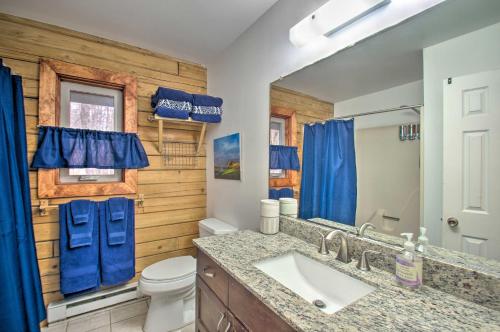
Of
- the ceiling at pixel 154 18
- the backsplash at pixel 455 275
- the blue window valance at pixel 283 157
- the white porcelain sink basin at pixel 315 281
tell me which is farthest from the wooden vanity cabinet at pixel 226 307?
the ceiling at pixel 154 18

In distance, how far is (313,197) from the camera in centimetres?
136

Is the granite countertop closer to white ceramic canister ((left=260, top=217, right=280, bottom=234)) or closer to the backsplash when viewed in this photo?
the backsplash

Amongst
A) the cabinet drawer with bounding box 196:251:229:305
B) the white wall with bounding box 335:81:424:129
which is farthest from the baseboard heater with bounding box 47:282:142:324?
the white wall with bounding box 335:81:424:129

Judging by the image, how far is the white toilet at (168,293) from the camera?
1.62 meters

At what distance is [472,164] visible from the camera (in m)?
0.77

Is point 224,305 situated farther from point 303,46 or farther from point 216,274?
point 303,46

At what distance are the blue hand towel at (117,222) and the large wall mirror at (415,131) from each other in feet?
5.17

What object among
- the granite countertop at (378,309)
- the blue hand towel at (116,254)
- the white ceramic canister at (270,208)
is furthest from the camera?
the blue hand towel at (116,254)

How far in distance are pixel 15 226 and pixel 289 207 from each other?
1.76 meters

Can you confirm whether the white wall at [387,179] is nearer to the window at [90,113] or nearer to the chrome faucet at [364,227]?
the chrome faucet at [364,227]

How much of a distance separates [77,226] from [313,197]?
180 cm

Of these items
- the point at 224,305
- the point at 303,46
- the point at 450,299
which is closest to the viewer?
the point at 450,299

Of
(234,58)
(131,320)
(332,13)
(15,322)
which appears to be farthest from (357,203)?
(15,322)

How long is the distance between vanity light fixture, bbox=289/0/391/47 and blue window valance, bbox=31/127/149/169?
62.4 inches
